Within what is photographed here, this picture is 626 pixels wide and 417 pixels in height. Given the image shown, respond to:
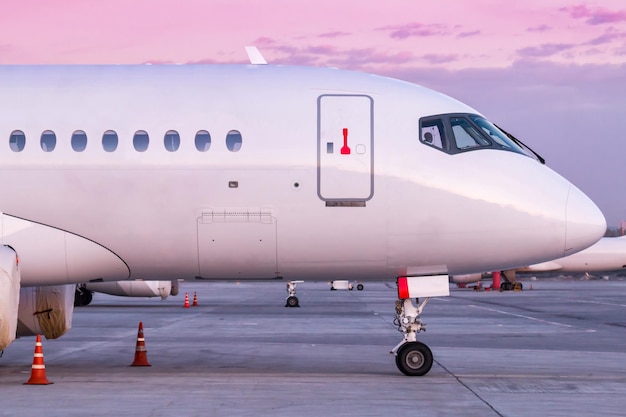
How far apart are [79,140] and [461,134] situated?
6818 mm

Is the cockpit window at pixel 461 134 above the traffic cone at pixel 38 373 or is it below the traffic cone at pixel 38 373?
above

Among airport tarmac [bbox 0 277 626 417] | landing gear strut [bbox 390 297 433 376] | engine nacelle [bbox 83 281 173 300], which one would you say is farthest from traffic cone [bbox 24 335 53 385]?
engine nacelle [bbox 83 281 173 300]

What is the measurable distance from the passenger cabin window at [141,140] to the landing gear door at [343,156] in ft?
9.89

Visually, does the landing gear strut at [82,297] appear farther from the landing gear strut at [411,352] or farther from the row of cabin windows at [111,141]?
the landing gear strut at [411,352]

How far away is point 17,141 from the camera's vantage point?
18.2m

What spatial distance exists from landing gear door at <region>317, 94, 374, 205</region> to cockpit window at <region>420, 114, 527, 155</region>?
110cm

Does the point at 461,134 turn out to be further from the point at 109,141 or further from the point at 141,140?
the point at 109,141

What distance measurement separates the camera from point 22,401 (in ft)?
51.5

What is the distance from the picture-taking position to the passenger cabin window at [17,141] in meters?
18.1

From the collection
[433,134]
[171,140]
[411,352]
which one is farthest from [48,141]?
[411,352]

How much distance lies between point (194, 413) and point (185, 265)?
14.6 ft

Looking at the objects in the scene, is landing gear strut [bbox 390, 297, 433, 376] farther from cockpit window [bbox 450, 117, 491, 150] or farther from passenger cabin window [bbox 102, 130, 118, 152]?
passenger cabin window [bbox 102, 130, 118, 152]

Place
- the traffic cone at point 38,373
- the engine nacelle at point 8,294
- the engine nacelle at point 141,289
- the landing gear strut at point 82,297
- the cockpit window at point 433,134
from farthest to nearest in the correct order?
1. the landing gear strut at point 82,297
2. the engine nacelle at point 141,289
3. the cockpit window at point 433,134
4. the traffic cone at point 38,373
5. the engine nacelle at point 8,294

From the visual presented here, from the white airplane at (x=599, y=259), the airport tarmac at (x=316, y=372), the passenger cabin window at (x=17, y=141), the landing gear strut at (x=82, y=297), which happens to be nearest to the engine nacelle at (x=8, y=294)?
the airport tarmac at (x=316, y=372)
